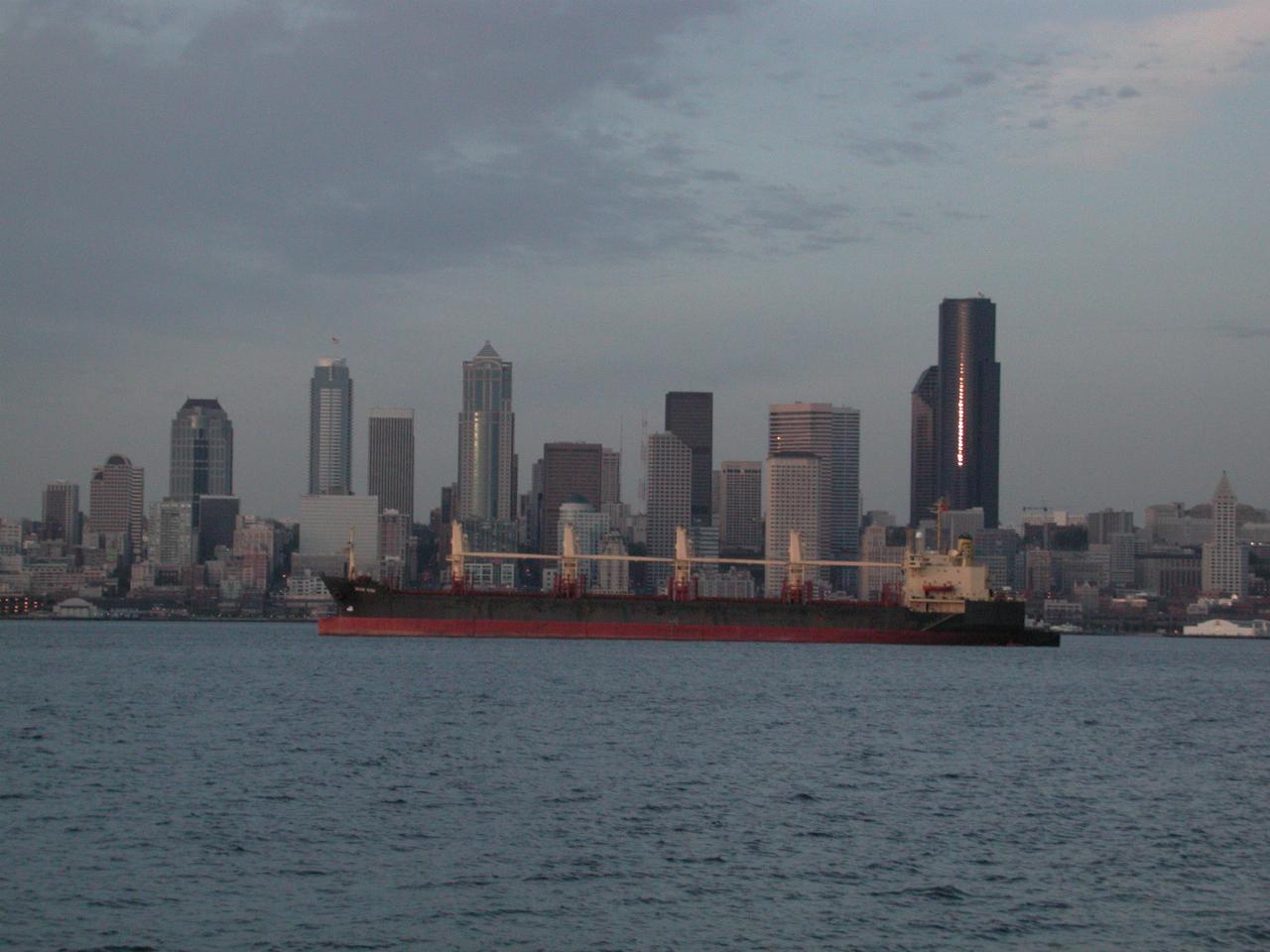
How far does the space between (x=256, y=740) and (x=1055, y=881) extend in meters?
23.0

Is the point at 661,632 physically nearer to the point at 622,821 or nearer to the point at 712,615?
the point at 712,615

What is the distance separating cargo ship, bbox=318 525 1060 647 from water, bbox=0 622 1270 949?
139 ft

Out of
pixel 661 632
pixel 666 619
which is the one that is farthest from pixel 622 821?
pixel 666 619

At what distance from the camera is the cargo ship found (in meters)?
103

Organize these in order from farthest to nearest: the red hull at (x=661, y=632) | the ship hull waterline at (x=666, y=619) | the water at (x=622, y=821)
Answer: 1. the ship hull waterline at (x=666, y=619)
2. the red hull at (x=661, y=632)
3. the water at (x=622, y=821)

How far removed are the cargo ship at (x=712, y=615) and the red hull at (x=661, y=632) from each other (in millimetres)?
60

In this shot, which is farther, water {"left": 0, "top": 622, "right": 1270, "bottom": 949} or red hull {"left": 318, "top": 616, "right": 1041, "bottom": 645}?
red hull {"left": 318, "top": 616, "right": 1041, "bottom": 645}

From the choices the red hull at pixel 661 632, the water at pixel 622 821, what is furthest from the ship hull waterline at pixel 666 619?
the water at pixel 622 821

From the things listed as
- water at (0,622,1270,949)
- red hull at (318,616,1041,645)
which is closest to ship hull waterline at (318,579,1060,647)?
red hull at (318,616,1041,645)

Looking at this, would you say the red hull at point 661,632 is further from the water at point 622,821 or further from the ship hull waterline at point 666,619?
the water at point 622,821

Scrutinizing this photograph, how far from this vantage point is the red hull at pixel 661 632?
10281 centimetres

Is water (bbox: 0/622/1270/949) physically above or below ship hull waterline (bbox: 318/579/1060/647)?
below

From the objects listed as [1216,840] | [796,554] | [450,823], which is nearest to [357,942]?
[450,823]

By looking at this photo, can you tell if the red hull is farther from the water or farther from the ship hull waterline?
the water
